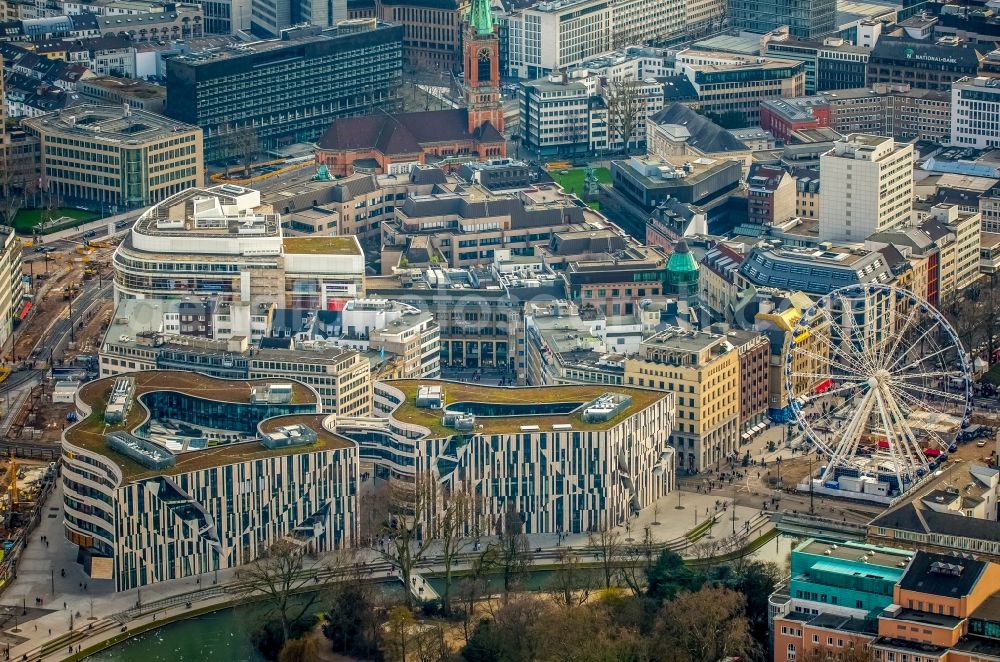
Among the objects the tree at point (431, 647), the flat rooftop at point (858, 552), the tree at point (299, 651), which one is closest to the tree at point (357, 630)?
the tree at point (299, 651)

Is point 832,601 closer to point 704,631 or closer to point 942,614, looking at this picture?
point 704,631

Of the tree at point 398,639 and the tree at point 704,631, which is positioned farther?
the tree at point 398,639

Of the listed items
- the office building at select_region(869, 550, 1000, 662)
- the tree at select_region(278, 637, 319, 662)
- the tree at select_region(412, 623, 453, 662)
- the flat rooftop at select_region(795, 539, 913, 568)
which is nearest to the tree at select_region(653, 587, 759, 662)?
the flat rooftop at select_region(795, 539, 913, 568)

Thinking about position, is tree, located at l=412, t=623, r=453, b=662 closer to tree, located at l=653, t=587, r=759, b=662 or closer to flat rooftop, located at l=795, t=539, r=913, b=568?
tree, located at l=653, t=587, r=759, b=662

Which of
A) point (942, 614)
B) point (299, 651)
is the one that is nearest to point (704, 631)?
point (942, 614)

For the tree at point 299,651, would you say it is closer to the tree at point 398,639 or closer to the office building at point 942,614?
the tree at point 398,639
